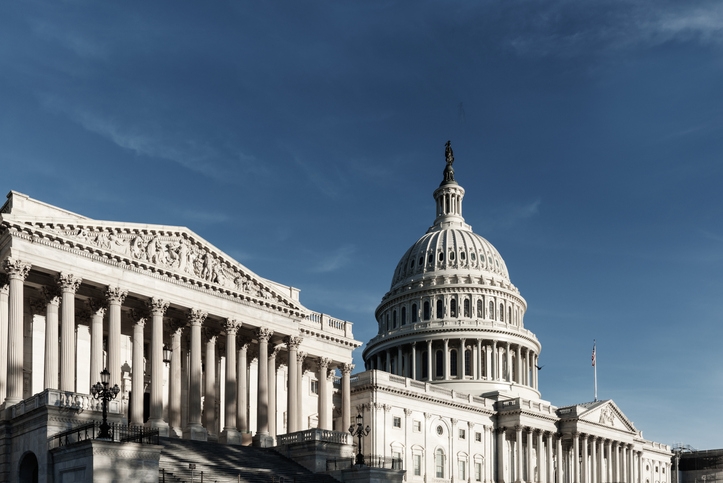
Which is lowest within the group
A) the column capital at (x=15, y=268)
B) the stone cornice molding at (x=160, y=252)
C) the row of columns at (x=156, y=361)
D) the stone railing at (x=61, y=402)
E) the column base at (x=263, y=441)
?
the column base at (x=263, y=441)

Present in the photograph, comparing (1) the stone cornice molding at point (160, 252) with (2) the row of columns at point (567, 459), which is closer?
(1) the stone cornice molding at point (160, 252)

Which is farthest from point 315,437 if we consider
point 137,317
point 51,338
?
point 51,338

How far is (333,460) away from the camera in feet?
204

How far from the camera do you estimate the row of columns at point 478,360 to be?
132 metres

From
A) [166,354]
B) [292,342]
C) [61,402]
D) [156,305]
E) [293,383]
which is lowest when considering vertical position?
[61,402]

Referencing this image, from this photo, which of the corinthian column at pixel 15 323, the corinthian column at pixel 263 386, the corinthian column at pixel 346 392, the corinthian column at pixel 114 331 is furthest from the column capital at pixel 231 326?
the corinthian column at pixel 15 323

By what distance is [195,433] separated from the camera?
6325 cm

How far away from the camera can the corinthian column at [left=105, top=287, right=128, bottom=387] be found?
192ft

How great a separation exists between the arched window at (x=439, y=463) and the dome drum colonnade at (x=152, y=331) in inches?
1141

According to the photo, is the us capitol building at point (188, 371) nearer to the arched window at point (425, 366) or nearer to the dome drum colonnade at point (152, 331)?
the dome drum colonnade at point (152, 331)

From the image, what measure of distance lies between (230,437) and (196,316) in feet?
28.9

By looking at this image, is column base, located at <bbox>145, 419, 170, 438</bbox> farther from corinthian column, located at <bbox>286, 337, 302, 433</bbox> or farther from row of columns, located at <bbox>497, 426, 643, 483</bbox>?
row of columns, located at <bbox>497, 426, 643, 483</bbox>

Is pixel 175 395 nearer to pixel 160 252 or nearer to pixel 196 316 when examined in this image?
pixel 196 316

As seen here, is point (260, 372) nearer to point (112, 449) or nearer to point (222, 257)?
point (222, 257)
